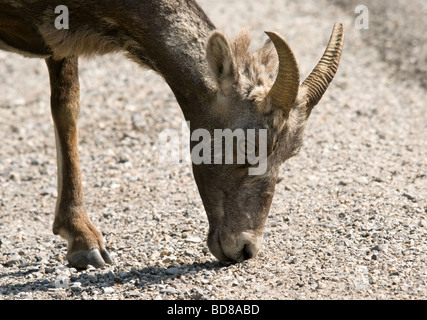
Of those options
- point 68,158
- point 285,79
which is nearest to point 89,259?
point 68,158

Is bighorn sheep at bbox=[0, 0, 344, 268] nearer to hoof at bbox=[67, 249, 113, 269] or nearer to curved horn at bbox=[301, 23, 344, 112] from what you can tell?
curved horn at bbox=[301, 23, 344, 112]

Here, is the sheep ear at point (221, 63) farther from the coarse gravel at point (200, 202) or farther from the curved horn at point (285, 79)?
the coarse gravel at point (200, 202)

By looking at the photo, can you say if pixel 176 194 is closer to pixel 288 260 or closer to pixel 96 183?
pixel 96 183

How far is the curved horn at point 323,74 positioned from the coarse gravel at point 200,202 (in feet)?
2.65

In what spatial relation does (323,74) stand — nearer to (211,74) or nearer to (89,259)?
(211,74)

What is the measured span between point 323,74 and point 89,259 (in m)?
2.95

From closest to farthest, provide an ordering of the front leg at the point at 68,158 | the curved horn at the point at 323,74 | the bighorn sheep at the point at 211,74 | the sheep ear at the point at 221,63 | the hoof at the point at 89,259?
the sheep ear at the point at 221,63
the bighorn sheep at the point at 211,74
the curved horn at the point at 323,74
the hoof at the point at 89,259
the front leg at the point at 68,158

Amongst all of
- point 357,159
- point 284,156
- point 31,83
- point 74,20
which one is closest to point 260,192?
point 284,156

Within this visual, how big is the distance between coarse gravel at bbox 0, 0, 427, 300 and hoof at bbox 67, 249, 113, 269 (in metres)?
0.14

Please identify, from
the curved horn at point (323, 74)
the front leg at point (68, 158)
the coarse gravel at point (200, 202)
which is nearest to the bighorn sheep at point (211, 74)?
the curved horn at point (323, 74)

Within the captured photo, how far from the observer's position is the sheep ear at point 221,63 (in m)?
5.94

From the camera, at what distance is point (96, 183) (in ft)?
31.3

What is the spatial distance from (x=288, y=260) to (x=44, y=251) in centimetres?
266

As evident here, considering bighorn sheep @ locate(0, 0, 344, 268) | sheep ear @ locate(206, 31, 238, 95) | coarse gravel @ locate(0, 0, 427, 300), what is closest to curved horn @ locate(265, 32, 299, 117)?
bighorn sheep @ locate(0, 0, 344, 268)
